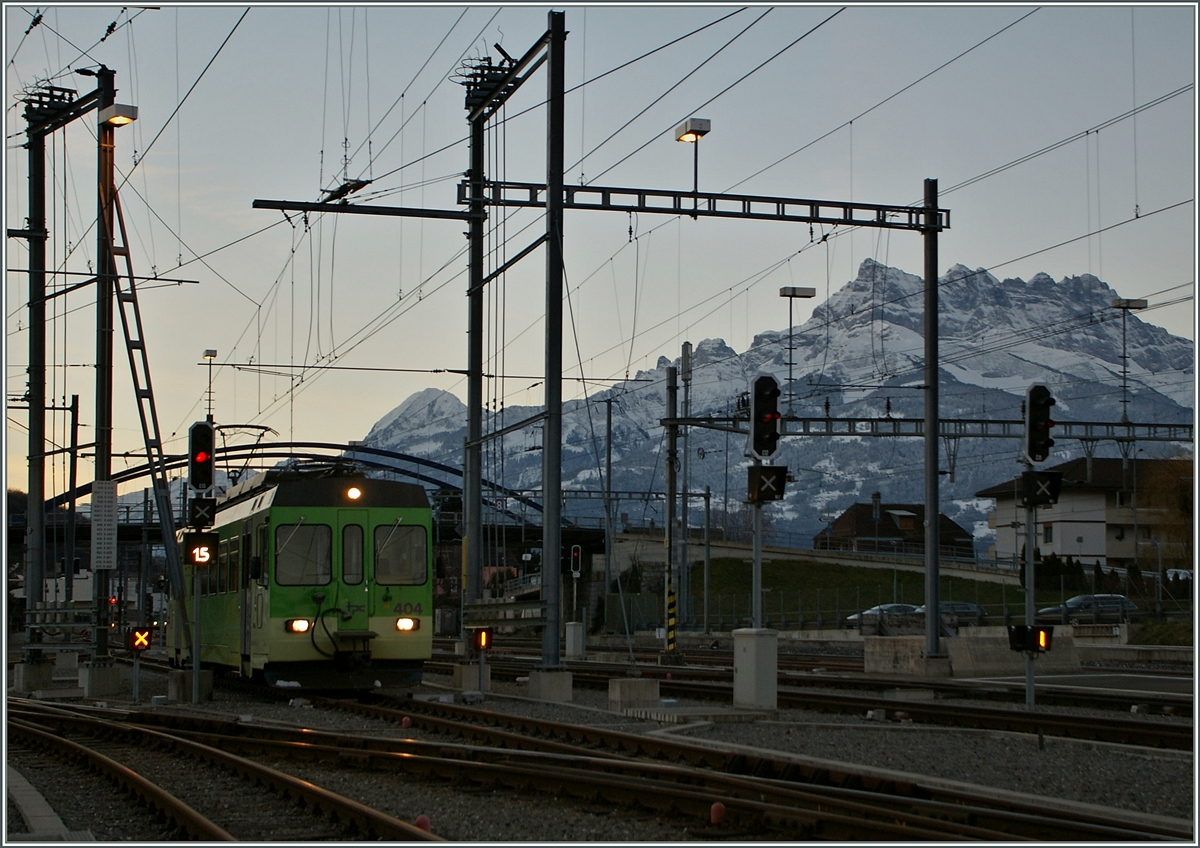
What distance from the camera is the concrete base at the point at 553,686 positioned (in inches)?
820

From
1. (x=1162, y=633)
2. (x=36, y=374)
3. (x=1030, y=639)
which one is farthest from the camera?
(x=1162, y=633)

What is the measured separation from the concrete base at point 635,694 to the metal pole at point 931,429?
10042 millimetres

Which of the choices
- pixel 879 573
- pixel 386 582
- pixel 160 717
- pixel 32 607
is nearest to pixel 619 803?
pixel 160 717

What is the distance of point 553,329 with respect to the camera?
21.1 meters

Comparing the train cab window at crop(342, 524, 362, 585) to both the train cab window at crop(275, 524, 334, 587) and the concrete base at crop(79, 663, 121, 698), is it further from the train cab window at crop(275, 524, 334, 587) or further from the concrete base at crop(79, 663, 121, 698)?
the concrete base at crop(79, 663, 121, 698)

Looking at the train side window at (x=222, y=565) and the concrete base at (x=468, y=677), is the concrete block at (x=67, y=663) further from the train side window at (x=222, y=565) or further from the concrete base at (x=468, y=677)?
the concrete base at (x=468, y=677)

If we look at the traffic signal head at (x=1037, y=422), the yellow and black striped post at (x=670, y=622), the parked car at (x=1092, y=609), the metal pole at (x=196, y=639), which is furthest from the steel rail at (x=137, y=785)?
the parked car at (x=1092, y=609)

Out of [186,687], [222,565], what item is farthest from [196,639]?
[222,565]

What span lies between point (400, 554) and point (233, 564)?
3999 mm

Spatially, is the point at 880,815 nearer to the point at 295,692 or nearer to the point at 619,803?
the point at 619,803

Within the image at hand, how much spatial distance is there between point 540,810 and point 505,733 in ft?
16.9

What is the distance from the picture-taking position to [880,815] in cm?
916

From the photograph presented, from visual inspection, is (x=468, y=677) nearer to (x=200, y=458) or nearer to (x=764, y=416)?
(x=200, y=458)

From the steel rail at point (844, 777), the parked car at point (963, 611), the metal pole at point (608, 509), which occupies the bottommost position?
the parked car at point (963, 611)
